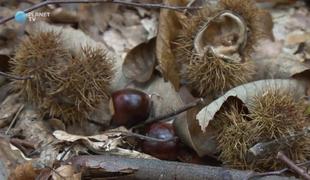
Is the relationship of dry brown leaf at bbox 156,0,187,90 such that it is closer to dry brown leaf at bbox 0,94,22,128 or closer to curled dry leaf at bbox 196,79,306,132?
curled dry leaf at bbox 196,79,306,132

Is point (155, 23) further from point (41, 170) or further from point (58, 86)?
point (41, 170)

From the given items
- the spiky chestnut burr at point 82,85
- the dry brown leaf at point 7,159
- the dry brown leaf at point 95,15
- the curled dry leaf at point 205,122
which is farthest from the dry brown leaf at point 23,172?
the dry brown leaf at point 95,15

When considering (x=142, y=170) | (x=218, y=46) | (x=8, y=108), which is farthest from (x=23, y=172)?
(x=218, y=46)

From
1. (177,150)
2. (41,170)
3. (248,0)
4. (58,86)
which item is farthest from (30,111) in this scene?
(248,0)

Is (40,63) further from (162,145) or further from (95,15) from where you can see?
(95,15)

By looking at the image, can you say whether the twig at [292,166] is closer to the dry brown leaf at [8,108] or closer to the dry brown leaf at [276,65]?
the dry brown leaf at [276,65]
